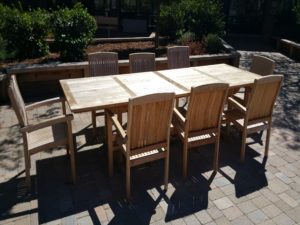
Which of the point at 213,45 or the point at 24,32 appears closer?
the point at 24,32

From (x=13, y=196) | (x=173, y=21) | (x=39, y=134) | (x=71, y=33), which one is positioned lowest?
(x=13, y=196)

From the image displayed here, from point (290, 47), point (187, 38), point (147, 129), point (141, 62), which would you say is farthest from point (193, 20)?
point (147, 129)


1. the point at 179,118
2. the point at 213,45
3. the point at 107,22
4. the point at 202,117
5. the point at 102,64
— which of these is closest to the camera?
the point at 202,117

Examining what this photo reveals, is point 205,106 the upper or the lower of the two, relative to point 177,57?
lower

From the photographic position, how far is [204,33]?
9.99m

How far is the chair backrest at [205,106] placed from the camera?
3592 millimetres

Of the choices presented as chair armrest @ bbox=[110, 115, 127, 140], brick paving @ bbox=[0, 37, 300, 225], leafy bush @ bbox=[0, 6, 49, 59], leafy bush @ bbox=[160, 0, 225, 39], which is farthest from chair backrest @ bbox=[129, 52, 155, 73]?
leafy bush @ bbox=[160, 0, 225, 39]

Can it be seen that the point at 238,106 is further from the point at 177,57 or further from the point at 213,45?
the point at 213,45

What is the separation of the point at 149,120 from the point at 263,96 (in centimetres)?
170

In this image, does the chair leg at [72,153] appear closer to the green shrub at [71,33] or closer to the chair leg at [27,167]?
the chair leg at [27,167]

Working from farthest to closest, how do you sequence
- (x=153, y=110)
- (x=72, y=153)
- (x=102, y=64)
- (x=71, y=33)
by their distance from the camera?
(x=71, y=33) → (x=102, y=64) → (x=72, y=153) → (x=153, y=110)

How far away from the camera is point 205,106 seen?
3754 mm

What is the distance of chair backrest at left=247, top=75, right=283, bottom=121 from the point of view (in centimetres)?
396

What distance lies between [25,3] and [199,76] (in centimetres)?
1242
